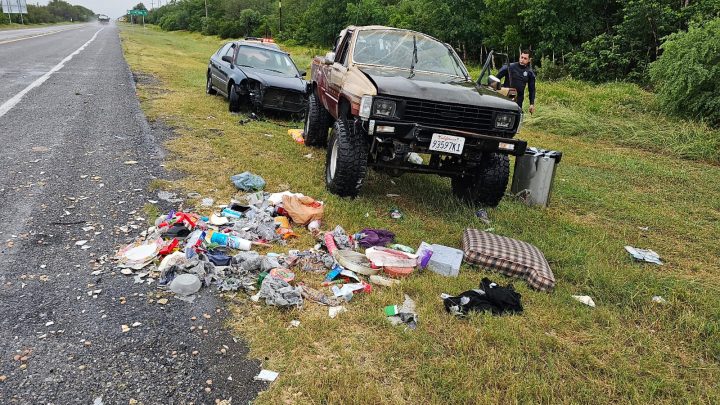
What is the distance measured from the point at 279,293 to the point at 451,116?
8.94ft

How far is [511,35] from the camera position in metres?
20.5

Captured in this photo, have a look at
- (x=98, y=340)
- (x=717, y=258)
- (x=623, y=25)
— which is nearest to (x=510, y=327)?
(x=98, y=340)

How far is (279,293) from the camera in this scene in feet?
10.9

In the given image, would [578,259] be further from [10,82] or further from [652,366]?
[10,82]

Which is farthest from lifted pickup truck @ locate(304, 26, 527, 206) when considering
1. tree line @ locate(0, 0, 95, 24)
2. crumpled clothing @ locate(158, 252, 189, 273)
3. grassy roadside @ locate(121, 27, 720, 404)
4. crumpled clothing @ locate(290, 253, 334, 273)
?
tree line @ locate(0, 0, 95, 24)

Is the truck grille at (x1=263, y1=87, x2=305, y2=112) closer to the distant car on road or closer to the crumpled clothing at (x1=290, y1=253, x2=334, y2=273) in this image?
the distant car on road

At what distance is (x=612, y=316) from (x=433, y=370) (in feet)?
5.45

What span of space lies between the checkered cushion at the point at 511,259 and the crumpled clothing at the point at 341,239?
1043 millimetres

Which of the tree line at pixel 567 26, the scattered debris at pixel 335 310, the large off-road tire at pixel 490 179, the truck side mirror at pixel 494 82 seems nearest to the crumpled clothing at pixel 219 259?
the scattered debris at pixel 335 310

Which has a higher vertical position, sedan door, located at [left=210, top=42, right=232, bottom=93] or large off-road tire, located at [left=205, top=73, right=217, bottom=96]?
sedan door, located at [left=210, top=42, right=232, bottom=93]

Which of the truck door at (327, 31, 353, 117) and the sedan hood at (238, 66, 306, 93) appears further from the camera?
the sedan hood at (238, 66, 306, 93)

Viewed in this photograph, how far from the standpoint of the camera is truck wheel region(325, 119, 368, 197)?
Result: 5207mm

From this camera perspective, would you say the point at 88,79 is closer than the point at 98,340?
No

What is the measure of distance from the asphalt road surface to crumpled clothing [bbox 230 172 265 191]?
0.93 meters
